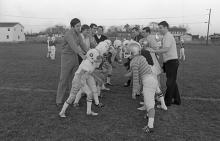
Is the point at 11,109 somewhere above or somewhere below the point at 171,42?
below

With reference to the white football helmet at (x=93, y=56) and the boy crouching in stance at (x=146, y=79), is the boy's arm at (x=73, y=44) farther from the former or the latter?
the boy crouching in stance at (x=146, y=79)

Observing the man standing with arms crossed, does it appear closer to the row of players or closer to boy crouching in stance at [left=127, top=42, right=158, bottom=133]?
the row of players

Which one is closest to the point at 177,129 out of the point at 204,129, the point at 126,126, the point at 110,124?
the point at 204,129

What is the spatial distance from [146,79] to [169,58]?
1.62m

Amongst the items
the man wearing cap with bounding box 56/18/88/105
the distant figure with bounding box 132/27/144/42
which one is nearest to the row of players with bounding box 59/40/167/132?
the man wearing cap with bounding box 56/18/88/105

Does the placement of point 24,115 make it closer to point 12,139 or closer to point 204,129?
point 12,139

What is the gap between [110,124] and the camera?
5.55m

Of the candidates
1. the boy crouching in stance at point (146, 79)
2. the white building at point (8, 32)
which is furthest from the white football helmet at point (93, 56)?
the white building at point (8, 32)

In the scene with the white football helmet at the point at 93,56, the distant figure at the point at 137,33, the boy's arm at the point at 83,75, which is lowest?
the boy's arm at the point at 83,75

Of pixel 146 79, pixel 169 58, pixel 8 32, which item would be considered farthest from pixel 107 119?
pixel 8 32

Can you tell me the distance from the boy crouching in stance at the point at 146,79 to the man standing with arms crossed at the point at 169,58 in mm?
1038

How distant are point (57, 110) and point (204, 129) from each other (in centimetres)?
333

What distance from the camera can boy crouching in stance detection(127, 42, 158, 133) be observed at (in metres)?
5.13

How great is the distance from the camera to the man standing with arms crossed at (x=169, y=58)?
6.40 metres
